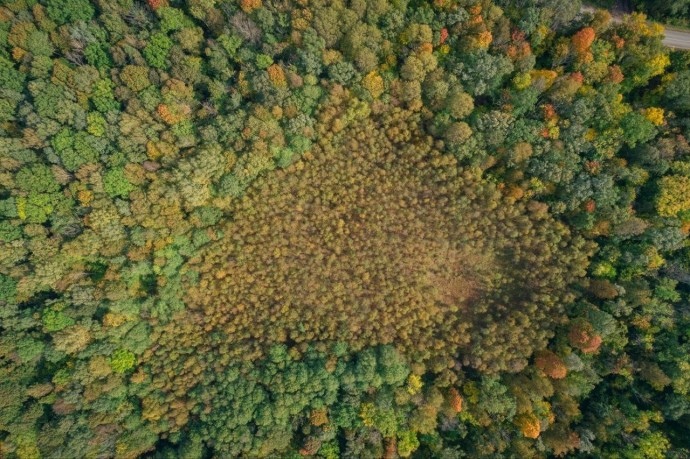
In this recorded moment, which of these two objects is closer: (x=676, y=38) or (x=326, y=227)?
(x=326, y=227)

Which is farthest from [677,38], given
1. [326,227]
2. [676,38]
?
[326,227]

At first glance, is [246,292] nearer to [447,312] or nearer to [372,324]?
[372,324]

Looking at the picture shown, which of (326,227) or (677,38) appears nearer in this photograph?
(326,227)

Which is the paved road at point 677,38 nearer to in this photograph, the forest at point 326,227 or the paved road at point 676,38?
the paved road at point 676,38

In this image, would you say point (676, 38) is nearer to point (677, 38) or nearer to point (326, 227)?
point (677, 38)

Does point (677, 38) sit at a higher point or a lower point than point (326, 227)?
higher

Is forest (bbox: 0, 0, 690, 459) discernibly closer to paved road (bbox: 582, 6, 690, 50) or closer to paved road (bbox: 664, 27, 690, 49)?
paved road (bbox: 582, 6, 690, 50)

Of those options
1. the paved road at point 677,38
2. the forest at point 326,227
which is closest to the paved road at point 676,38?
the paved road at point 677,38

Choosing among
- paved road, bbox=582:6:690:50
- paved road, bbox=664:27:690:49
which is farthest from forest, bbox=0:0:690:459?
paved road, bbox=664:27:690:49

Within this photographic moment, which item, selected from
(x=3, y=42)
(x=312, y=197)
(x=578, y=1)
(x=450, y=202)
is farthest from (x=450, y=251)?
(x=3, y=42)
